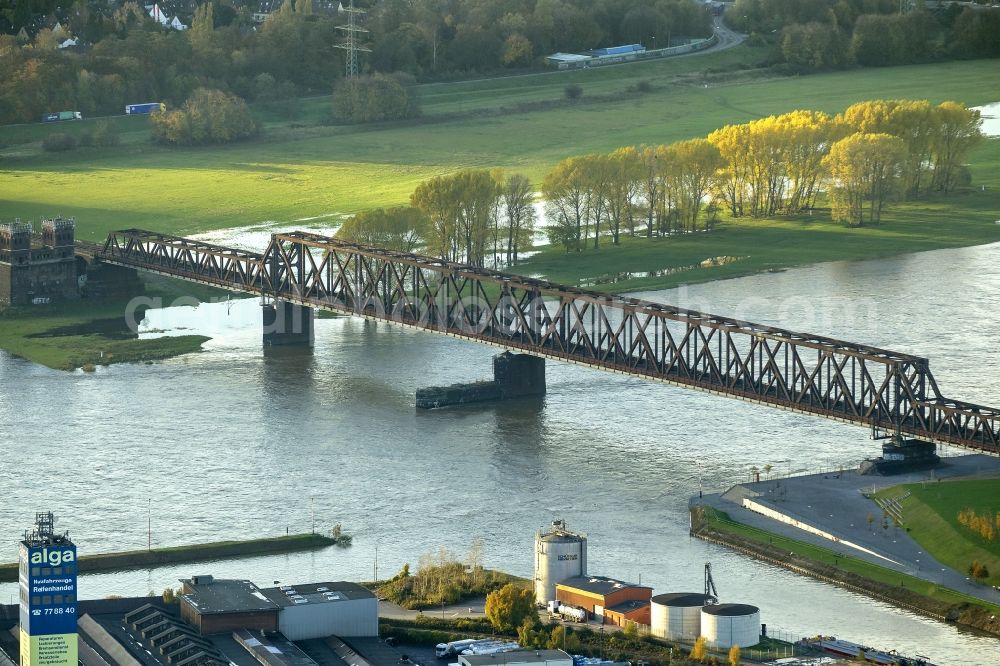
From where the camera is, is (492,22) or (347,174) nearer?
(347,174)

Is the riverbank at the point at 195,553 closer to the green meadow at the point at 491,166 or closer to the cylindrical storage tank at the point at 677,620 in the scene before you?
the cylindrical storage tank at the point at 677,620

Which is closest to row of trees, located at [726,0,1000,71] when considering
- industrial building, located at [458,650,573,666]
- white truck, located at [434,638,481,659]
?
white truck, located at [434,638,481,659]

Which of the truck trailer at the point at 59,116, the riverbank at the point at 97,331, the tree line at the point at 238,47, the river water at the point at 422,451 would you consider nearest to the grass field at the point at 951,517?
the river water at the point at 422,451

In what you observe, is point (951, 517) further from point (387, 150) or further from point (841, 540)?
point (387, 150)

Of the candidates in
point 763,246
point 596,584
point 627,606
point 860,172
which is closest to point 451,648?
point 627,606

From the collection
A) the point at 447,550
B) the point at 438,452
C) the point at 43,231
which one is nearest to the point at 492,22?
the point at 43,231

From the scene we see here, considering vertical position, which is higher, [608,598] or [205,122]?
[205,122]

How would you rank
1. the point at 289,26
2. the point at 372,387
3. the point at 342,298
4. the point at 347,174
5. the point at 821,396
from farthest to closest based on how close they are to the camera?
the point at 289,26 → the point at 347,174 → the point at 342,298 → the point at 372,387 → the point at 821,396

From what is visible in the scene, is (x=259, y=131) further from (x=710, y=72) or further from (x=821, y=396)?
(x=821, y=396)
